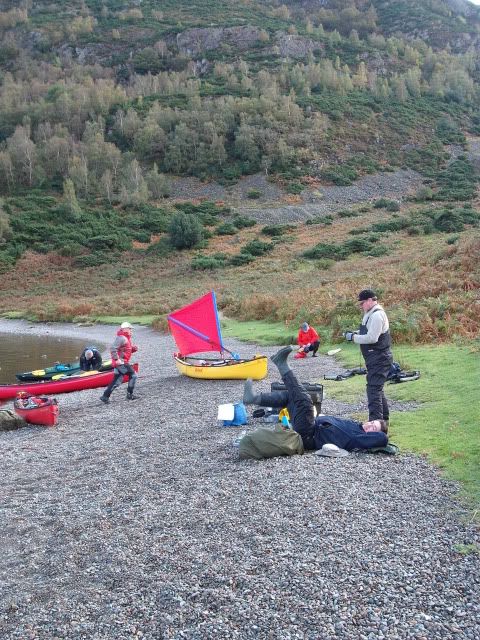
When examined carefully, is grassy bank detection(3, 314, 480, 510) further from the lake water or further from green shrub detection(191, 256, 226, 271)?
green shrub detection(191, 256, 226, 271)

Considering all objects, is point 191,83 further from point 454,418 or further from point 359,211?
point 454,418

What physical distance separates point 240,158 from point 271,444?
94.2 m

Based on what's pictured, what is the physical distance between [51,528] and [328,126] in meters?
107

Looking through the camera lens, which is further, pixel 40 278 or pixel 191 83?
pixel 191 83

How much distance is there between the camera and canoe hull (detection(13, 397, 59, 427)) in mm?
13547

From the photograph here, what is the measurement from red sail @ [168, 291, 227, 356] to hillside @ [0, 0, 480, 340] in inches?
250

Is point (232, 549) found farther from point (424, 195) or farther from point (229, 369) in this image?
point (424, 195)

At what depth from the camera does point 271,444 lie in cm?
870

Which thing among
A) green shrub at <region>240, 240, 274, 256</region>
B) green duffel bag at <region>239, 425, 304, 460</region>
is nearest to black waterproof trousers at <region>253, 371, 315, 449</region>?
green duffel bag at <region>239, 425, 304, 460</region>

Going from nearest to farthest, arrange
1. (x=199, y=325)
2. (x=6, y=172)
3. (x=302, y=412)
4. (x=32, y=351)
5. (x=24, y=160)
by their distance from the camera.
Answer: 1. (x=302, y=412)
2. (x=199, y=325)
3. (x=32, y=351)
4. (x=6, y=172)
5. (x=24, y=160)

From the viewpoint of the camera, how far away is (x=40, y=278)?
60.2 m

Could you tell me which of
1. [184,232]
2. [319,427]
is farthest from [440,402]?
[184,232]

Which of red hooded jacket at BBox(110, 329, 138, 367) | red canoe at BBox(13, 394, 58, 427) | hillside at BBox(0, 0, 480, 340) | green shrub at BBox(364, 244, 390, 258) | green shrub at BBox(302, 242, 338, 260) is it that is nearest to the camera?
red canoe at BBox(13, 394, 58, 427)

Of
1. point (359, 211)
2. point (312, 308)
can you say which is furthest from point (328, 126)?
point (312, 308)
